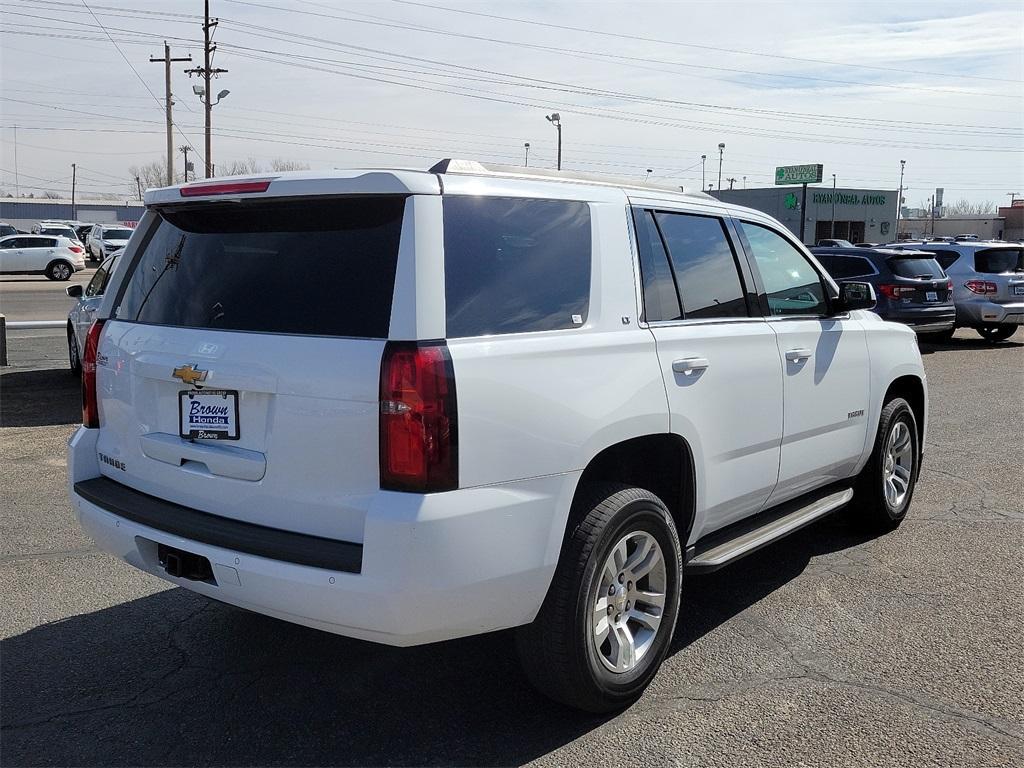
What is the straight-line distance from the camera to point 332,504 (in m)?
3.13

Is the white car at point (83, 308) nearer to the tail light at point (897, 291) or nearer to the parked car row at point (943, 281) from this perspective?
the parked car row at point (943, 281)

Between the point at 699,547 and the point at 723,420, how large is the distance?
0.57 metres

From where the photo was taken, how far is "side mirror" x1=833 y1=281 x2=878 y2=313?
5.25 meters

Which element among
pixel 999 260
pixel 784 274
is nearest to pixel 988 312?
pixel 999 260

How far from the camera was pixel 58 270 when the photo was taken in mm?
35094

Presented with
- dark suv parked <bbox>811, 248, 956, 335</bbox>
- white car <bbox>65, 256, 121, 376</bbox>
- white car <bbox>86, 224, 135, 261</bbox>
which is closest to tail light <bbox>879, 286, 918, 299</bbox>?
dark suv parked <bbox>811, 248, 956, 335</bbox>

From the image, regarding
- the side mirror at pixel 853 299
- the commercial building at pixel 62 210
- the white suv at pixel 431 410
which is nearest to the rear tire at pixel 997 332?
the side mirror at pixel 853 299

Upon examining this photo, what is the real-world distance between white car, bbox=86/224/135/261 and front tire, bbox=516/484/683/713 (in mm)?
43096

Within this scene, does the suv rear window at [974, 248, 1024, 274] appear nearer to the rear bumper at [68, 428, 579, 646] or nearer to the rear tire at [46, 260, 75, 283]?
the rear bumper at [68, 428, 579, 646]

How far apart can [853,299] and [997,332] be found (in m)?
14.9

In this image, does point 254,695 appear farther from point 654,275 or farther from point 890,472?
point 890,472

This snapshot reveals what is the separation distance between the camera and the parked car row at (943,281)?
50.4 feet

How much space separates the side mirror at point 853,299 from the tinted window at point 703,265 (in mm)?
917

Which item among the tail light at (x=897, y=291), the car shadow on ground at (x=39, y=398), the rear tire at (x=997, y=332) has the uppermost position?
the tail light at (x=897, y=291)
